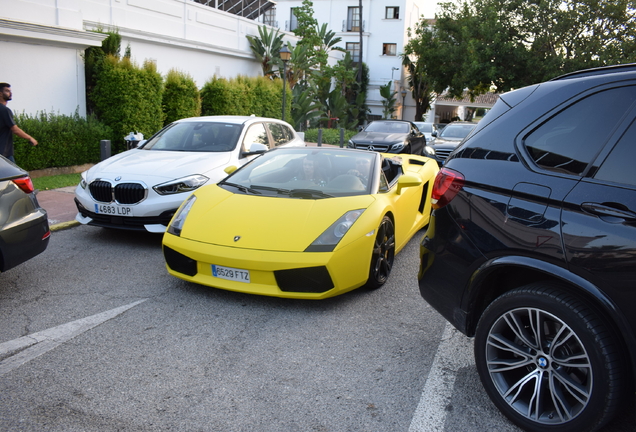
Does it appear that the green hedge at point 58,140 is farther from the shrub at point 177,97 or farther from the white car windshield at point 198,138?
the white car windshield at point 198,138

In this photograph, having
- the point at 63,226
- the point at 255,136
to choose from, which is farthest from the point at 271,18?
the point at 63,226

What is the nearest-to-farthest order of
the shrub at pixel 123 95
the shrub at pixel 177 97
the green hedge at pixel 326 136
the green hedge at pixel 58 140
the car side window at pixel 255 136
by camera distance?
the car side window at pixel 255 136, the green hedge at pixel 58 140, the shrub at pixel 123 95, the shrub at pixel 177 97, the green hedge at pixel 326 136

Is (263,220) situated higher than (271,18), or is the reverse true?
(271,18)

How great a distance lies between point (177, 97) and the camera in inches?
569

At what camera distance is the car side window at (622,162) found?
2.44 meters

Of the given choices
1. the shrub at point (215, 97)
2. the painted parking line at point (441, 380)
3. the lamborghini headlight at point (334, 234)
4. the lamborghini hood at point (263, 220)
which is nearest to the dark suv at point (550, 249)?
the painted parking line at point (441, 380)

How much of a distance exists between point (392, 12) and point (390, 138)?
1292 inches

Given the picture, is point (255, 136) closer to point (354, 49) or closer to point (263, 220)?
point (263, 220)

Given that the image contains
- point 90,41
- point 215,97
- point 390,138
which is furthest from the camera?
point 215,97

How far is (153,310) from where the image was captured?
4.28 m

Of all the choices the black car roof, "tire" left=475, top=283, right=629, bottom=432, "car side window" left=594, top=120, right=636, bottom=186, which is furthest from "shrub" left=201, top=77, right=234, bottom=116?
"car side window" left=594, top=120, right=636, bottom=186

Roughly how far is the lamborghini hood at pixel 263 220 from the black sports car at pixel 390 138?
36.7 ft

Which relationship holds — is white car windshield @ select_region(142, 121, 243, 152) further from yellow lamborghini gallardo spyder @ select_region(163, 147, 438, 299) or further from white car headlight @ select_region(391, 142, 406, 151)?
white car headlight @ select_region(391, 142, 406, 151)

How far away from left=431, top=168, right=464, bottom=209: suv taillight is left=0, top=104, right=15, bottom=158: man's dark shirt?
717 cm
